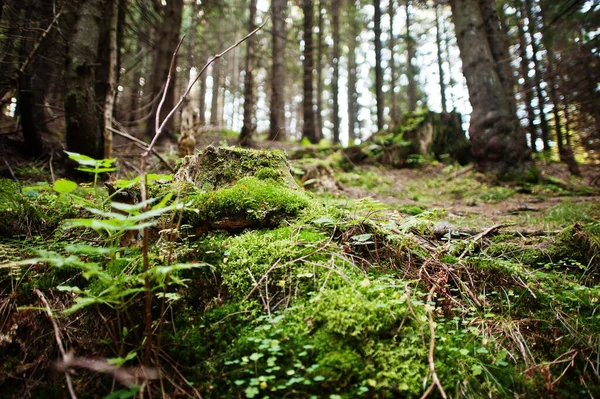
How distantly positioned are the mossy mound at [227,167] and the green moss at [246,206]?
0.41 metres

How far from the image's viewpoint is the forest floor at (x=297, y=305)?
1572mm

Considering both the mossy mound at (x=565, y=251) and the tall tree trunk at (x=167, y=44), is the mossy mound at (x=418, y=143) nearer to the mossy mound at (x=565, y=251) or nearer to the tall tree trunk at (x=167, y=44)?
the tall tree trunk at (x=167, y=44)

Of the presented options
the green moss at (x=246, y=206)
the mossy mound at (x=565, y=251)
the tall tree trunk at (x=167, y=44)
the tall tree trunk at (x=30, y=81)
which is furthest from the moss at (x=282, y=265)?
the tall tree trunk at (x=167, y=44)

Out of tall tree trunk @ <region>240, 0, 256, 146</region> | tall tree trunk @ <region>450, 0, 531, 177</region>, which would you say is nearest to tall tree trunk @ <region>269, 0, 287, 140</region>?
tall tree trunk @ <region>240, 0, 256, 146</region>

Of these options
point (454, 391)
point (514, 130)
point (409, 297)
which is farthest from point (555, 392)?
point (514, 130)

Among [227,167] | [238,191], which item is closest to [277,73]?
[227,167]

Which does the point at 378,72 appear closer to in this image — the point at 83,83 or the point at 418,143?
the point at 418,143

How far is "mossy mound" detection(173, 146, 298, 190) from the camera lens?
3273mm

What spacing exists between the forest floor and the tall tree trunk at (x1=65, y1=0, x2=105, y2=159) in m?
2.68

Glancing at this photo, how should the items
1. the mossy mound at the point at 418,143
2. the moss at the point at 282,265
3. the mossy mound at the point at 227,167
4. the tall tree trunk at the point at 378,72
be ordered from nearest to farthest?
the moss at the point at 282,265, the mossy mound at the point at 227,167, the mossy mound at the point at 418,143, the tall tree trunk at the point at 378,72

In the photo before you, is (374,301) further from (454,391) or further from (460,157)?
(460,157)

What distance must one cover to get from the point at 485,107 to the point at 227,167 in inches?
303

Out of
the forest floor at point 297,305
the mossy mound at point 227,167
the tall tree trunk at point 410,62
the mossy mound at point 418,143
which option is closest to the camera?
the forest floor at point 297,305

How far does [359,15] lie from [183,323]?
83.1ft
